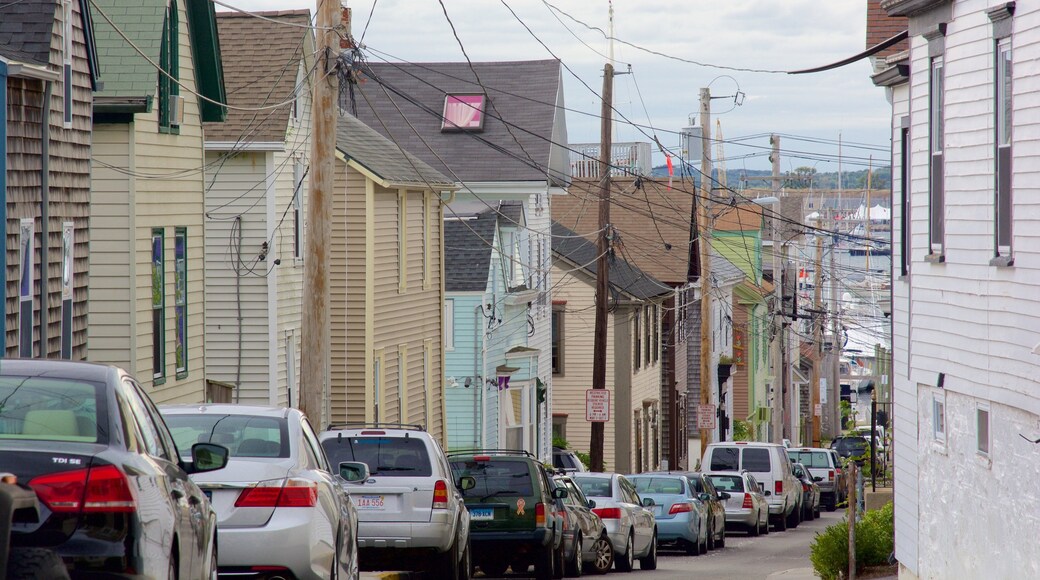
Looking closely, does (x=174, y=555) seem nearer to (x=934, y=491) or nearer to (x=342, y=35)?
(x=934, y=491)

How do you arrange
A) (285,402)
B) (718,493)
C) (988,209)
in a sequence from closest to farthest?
(988,209)
(285,402)
(718,493)

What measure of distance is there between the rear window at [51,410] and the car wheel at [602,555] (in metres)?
16.1

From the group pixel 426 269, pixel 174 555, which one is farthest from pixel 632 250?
pixel 174 555

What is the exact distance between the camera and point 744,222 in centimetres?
7156

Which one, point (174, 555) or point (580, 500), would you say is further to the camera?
point (580, 500)

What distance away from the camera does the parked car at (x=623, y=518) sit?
23.0 m

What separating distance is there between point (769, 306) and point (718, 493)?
34.4 metres

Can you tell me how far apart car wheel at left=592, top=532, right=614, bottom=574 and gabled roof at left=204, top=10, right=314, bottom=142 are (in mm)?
8570

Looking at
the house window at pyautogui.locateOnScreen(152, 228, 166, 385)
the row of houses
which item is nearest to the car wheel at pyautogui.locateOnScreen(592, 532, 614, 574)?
the row of houses

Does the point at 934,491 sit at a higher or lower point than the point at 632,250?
lower

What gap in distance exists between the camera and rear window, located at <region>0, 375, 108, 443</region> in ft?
21.5

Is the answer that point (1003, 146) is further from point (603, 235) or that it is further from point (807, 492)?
point (807, 492)

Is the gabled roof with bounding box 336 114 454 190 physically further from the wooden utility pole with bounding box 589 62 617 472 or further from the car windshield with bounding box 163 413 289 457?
the car windshield with bounding box 163 413 289 457

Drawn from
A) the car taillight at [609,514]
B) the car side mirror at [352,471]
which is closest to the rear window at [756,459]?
the car taillight at [609,514]
